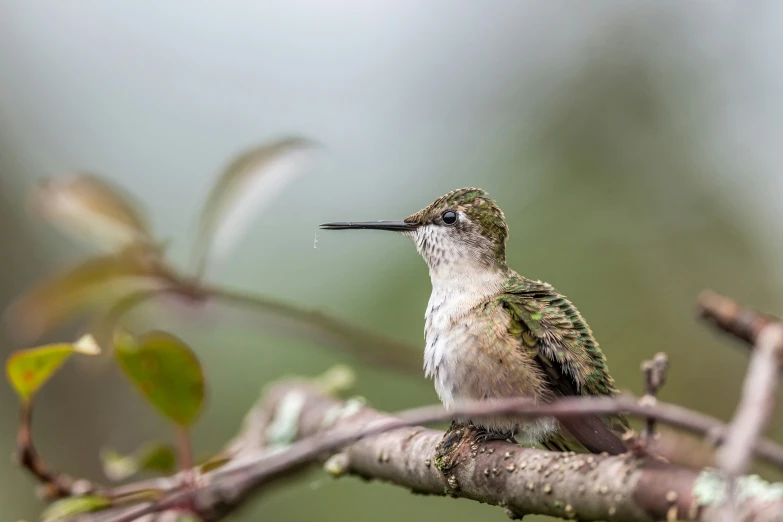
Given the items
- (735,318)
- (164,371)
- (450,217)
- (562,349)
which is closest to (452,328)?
(562,349)

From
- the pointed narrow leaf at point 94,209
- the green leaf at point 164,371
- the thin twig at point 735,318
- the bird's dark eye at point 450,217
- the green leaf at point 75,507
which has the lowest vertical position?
the green leaf at point 75,507

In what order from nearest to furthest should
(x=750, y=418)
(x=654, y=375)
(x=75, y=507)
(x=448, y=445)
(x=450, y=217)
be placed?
(x=750, y=418)
(x=654, y=375)
(x=448, y=445)
(x=75, y=507)
(x=450, y=217)

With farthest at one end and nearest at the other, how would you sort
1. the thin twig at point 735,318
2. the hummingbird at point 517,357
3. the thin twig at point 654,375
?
the hummingbird at point 517,357
the thin twig at point 654,375
the thin twig at point 735,318

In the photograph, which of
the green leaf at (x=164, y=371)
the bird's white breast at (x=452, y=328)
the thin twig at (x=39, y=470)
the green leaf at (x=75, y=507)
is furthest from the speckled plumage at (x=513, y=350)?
the thin twig at (x=39, y=470)

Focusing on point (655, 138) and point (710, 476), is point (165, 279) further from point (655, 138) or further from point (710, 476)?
point (655, 138)

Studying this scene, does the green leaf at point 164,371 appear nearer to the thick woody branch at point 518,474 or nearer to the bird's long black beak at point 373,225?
the thick woody branch at point 518,474

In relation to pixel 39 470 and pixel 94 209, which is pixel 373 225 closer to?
pixel 94 209

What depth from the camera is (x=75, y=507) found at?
85.0 inches

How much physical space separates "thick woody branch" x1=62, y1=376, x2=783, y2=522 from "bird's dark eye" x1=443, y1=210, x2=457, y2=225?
2.59ft

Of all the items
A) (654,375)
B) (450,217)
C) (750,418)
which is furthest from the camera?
(450,217)

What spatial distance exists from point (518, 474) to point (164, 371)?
125 cm

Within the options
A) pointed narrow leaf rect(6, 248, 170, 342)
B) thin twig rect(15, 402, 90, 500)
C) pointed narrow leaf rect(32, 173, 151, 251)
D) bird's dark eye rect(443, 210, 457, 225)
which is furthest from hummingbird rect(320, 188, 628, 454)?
thin twig rect(15, 402, 90, 500)

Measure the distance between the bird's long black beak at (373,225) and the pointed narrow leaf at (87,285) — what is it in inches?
24.8

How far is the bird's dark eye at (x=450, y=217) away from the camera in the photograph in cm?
298
